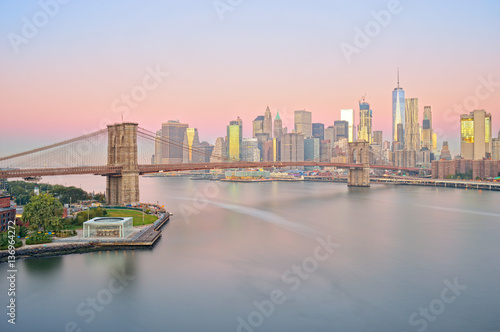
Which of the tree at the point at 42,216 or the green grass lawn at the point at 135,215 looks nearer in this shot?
the tree at the point at 42,216

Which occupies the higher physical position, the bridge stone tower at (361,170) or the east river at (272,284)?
the bridge stone tower at (361,170)

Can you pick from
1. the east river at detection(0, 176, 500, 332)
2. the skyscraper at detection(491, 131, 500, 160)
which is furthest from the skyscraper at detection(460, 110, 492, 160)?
the east river at detection(0, 176, 500, 332)

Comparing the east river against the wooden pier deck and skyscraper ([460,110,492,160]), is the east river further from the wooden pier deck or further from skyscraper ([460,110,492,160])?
skyscraper ([460,110,492,160])

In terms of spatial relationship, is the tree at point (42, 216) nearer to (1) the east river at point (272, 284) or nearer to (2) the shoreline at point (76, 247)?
(2) the shoreline at point (76, 247)

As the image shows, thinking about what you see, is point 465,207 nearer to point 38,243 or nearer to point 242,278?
point 242,278

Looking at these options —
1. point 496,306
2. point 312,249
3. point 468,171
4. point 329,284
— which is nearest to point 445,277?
point 496,306

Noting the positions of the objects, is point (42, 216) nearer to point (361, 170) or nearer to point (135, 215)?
point (135, 215)

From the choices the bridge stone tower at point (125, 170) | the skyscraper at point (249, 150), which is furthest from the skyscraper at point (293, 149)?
the bridge stone tower at point (125, 170)
